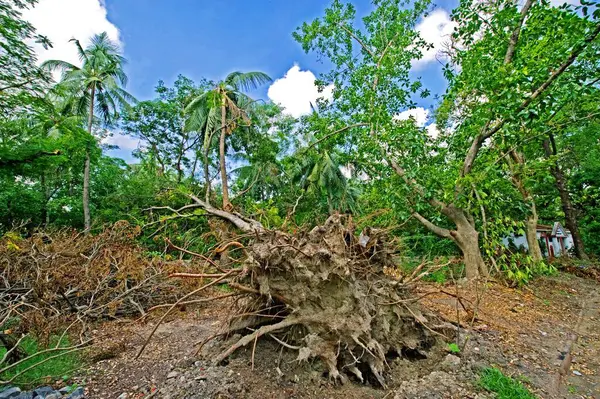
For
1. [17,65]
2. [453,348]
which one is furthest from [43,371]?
[17,65]

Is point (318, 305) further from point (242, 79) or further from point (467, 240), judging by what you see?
point (242, 79)

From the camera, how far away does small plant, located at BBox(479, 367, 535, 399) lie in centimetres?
232

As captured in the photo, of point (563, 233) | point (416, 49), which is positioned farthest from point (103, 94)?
point (563, 233)

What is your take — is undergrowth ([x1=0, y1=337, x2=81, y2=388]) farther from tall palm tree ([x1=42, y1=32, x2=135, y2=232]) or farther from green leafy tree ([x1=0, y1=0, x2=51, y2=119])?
tall palm tree ([x1=42, y1=32, x2=135, y2=232])

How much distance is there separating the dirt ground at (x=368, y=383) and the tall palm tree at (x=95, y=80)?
14.0 m

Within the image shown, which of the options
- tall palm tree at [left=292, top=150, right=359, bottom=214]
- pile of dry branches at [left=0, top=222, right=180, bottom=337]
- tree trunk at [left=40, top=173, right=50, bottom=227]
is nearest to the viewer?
pile of dry branches at [left=0, top=222, right=180, bottom=337]

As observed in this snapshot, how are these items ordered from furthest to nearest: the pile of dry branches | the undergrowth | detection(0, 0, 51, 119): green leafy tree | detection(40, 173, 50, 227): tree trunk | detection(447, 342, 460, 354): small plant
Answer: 1. detection(40, 173, 50, 227): tree trunk
2. detection(0, 0, 51, 119): green leafy tree
3. the pile of dry branches
4. detection(447, 342, 460, 354): small plant
5. the undergrowth

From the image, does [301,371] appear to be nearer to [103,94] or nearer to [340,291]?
[340,291]

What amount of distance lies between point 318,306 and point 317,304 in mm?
23

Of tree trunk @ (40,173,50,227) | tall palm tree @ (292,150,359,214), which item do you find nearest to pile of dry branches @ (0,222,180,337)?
tree trunk @ (40,173,50,227)

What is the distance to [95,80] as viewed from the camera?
13.5m

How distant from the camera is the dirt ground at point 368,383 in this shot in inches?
96.6

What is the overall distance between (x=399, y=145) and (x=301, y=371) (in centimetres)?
492

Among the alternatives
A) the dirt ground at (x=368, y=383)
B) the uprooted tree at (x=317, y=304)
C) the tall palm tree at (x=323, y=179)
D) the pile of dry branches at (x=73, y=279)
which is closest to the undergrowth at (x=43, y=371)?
the dirt ground at (x=368, y=383)
